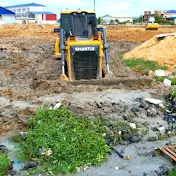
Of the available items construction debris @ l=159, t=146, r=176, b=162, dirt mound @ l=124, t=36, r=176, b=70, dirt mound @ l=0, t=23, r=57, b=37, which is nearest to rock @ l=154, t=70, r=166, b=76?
dirt mound @ l=124, t=36, r=176, b=70

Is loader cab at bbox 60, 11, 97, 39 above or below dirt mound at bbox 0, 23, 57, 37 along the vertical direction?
above

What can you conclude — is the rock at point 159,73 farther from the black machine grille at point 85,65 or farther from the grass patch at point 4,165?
the grass patch at point 4,165

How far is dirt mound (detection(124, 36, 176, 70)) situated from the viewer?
55.7 feet

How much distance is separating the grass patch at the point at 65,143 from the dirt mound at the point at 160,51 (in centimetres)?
910

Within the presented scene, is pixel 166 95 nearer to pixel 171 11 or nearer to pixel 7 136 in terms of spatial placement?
pixel 7 136

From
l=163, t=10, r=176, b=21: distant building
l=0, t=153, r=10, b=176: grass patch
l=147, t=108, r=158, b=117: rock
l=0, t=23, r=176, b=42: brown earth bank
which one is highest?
l=163, t=10, r=176, b=21: distant building

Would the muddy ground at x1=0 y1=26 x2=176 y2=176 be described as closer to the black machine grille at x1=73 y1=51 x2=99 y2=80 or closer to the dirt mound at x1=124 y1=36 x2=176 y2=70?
the black machine grille at x1=73 y1=51 x2=99 y2=80

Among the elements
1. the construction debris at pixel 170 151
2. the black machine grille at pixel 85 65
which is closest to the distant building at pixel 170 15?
the black machine grille at pixel 85 65

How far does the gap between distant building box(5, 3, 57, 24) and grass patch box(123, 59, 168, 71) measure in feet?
188

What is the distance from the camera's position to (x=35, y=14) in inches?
3103

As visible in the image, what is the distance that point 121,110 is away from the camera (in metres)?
9.67

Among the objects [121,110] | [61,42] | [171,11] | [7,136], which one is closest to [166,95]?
[121,110]

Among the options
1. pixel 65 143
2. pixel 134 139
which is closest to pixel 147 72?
pixel 134 139

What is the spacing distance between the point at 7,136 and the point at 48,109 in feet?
4.30
